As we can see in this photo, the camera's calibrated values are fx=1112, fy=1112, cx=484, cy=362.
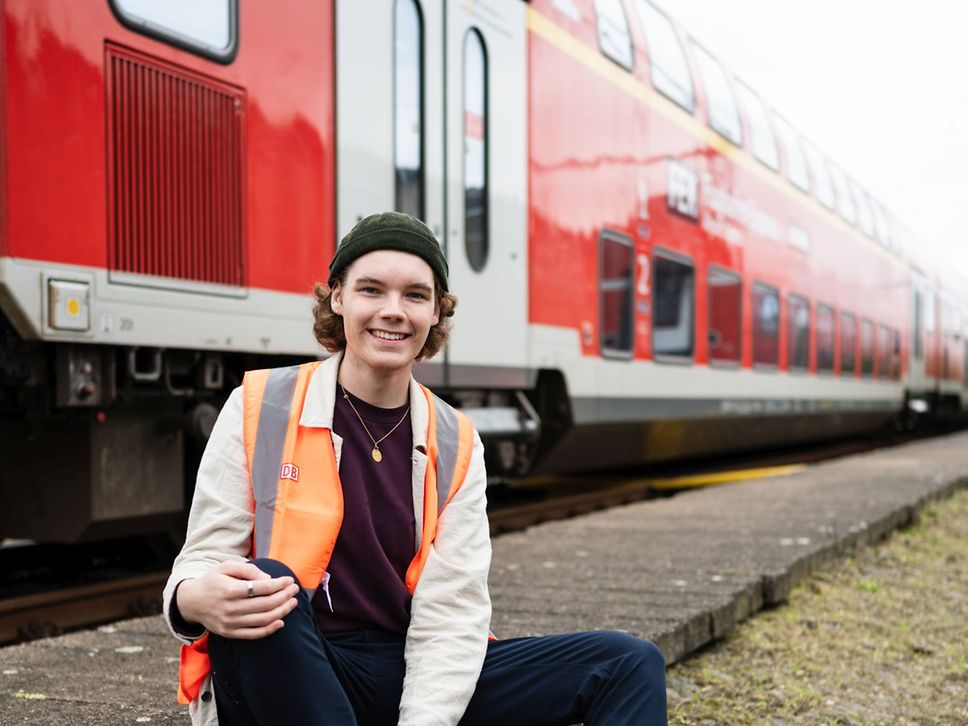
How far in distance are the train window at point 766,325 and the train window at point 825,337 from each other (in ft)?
5.86

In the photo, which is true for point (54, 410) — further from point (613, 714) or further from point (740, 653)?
point (613, 714)

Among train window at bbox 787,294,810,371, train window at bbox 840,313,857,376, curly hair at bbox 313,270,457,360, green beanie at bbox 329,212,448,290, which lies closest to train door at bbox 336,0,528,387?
curly hair at bbox 313,270,457,360

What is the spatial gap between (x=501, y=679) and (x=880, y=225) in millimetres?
15768

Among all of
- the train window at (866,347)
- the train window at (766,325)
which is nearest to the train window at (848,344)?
the train window at (866,347)

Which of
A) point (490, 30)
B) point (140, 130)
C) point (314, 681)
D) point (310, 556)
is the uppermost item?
point (490, 30)

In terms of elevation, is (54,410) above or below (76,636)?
above

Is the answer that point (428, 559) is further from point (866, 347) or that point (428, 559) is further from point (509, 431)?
point (866, 347)

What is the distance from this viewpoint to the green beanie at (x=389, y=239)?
2002 millimetres

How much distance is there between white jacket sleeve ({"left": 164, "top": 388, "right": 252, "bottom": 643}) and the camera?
1.89 m

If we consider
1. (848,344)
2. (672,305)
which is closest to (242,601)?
(672,305)

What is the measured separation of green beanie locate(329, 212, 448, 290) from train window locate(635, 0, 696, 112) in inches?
271

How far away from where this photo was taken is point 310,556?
1.86 metres

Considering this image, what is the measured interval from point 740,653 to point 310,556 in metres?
2.15

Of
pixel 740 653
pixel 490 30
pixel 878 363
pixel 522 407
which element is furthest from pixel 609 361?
pixel 878 363
